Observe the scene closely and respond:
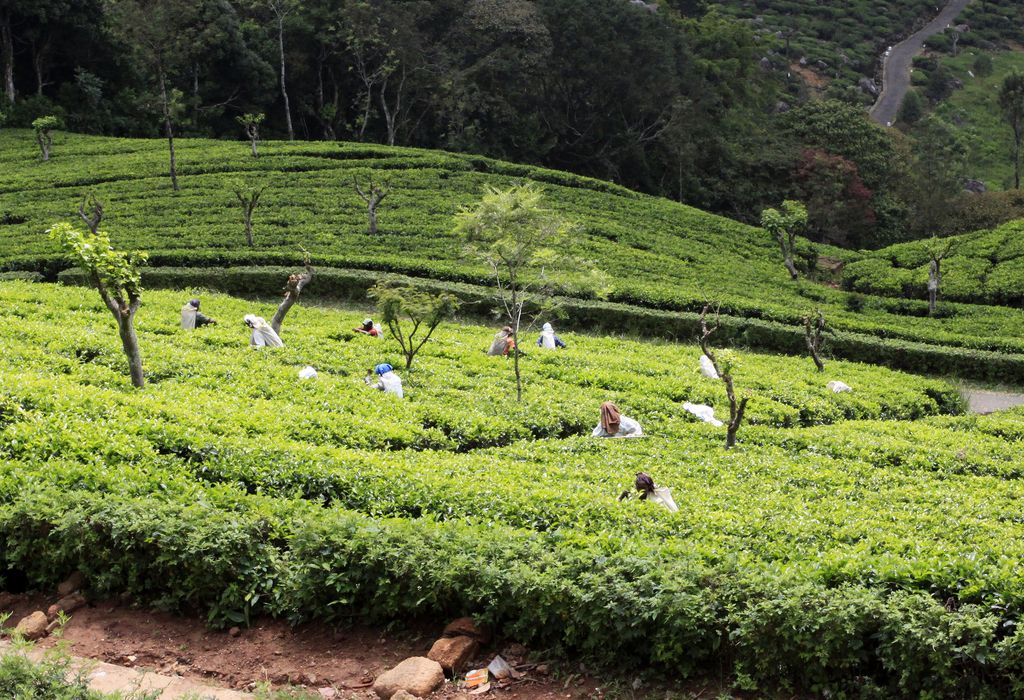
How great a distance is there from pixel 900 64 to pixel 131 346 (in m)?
83.8

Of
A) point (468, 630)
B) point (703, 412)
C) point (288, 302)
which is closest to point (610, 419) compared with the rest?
point (703, 412)

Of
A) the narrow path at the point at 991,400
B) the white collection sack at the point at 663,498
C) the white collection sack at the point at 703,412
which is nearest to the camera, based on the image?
the white collection sack at the point at 663,498

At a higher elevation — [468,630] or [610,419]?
[468,630]

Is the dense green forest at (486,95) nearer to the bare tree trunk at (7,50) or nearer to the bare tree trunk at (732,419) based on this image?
the bare tree trunk at (7,50)

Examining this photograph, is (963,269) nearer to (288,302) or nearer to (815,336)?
(815,336)

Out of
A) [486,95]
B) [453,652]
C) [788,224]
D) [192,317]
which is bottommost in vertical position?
[788,224]

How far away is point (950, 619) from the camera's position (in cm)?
768

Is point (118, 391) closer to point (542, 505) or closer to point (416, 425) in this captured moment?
point (416, 425)

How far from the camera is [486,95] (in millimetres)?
51094

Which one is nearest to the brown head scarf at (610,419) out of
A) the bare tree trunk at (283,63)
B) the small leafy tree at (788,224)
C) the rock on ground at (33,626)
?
the rock on ground at (33,626)

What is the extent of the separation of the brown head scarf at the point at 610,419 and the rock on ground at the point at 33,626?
8.80m

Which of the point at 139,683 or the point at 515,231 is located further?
the point at 515,231

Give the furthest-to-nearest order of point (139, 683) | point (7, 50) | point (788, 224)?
1. point (7, 50)
2. point (788, 224)
3. point (139, 683)

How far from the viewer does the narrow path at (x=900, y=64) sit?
76.9m
